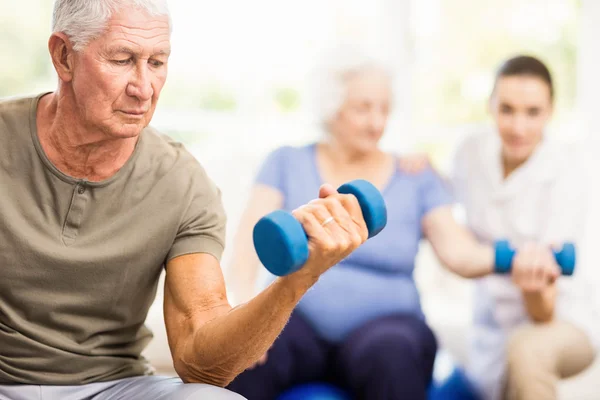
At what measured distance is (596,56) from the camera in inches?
134

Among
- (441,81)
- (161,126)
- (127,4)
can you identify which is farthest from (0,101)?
(441,81)

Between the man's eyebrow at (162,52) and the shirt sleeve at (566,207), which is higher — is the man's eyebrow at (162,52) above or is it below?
above

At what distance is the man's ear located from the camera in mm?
1466

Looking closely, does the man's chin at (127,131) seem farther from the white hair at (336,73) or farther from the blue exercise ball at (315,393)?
the white hair at (336,73)

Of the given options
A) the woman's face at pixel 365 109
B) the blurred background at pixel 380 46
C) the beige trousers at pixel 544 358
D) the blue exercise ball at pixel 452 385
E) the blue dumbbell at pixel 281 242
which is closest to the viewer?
the blue dumbbell at pixel 281 242

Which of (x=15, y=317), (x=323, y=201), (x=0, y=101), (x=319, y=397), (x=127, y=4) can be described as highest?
(x=127, y=4)

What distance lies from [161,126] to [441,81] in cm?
146

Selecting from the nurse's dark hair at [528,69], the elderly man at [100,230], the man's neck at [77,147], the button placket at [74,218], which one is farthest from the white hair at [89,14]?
the nurse's dark hair at [528,69]

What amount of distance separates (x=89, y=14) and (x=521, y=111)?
142cm

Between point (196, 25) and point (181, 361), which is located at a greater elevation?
point (196, 25)

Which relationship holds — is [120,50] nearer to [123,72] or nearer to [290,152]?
[123,72]

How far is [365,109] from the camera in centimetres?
237

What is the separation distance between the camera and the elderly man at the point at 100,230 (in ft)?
4.66

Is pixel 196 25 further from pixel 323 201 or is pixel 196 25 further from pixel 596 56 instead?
pixel 323 201
